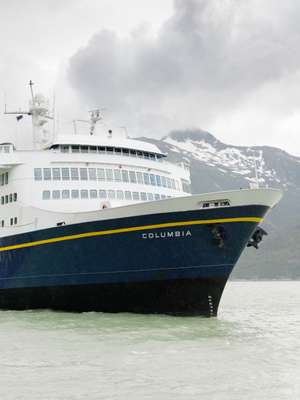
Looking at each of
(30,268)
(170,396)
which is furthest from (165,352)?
(30,268)

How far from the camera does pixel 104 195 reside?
922 inches

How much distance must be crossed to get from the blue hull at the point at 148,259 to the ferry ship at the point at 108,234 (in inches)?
1.3

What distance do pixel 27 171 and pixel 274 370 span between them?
14740 millimetres

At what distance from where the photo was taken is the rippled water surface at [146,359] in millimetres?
9672

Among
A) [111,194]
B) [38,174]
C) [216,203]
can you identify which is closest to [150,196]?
[111,194]

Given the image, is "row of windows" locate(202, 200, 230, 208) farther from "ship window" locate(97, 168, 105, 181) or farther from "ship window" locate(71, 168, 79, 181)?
"ship window" locate(71, 168, 79, 181)

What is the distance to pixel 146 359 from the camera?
12.3 metres

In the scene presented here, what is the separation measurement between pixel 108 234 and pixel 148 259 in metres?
1.58

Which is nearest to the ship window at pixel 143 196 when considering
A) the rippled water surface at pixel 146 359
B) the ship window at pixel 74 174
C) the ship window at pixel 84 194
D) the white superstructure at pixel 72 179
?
the white superstructure at pixel 72 179

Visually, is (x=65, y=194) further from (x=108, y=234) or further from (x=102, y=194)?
(x=108, y=234)

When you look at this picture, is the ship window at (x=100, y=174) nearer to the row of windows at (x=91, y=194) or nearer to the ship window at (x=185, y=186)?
the row of windows at (x=91, y=194)

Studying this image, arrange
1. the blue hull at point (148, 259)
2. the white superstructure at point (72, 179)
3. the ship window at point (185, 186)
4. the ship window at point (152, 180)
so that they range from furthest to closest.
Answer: the ship window at point (185, 186), the ship window at point (152, 180), the white superstructure at point (72, 179), the blue hull at point (148, 259)

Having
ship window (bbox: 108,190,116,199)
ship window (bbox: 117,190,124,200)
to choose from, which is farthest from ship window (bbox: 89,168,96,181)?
ship window (bbox: 117,190,124,200)

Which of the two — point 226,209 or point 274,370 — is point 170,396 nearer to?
point 274,370
